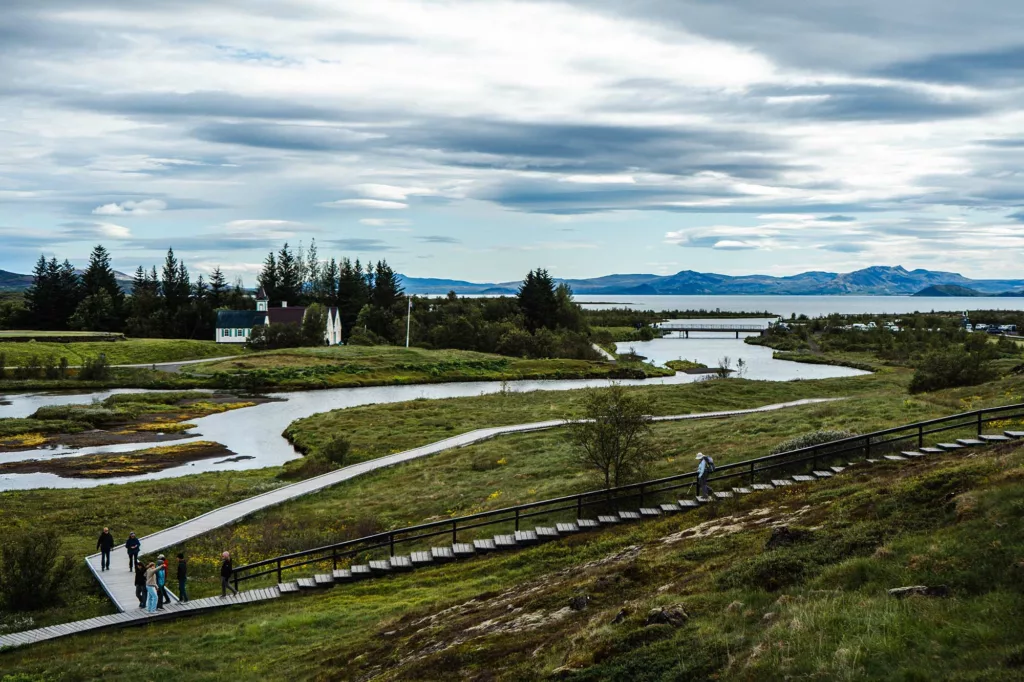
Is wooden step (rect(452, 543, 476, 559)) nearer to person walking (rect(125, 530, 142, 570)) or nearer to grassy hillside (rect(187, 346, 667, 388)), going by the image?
person walking (rect(125, 530, 142, 570))

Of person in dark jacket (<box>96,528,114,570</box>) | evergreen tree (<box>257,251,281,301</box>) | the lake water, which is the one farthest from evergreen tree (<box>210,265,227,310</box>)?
person in dark jacket (<box>96,528,114,570</box>)

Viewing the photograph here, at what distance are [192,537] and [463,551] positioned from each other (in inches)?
428

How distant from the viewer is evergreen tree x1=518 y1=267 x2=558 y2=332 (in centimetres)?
13650

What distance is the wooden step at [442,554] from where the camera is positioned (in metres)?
22.8

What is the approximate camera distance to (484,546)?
2267cm

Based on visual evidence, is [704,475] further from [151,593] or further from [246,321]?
[246,321]

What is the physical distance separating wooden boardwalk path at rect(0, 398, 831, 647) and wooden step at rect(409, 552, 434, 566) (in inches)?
148

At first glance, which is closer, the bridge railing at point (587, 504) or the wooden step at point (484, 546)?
the wooden step at point (484, 546)

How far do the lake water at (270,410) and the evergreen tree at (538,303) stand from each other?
61.8ft

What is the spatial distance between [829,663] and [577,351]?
11129 centimetres

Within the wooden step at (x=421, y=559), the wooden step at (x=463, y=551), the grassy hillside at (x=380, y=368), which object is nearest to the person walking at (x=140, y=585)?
the wooden step at (x=421, y=559)

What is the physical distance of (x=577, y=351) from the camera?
121 m

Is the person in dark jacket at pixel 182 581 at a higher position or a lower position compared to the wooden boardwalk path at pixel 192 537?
higher

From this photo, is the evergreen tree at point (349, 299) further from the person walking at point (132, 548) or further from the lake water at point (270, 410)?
the person walking at point (132, 548)
